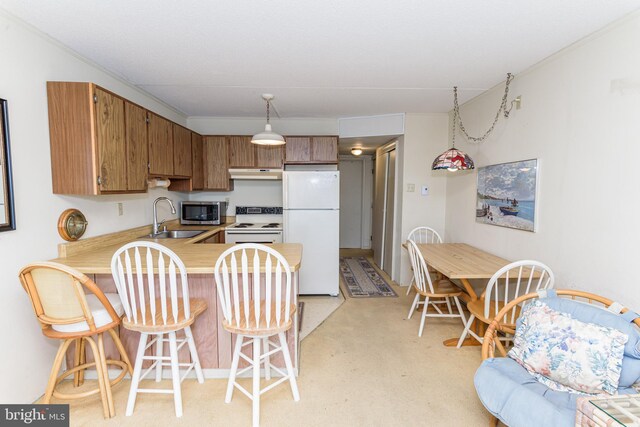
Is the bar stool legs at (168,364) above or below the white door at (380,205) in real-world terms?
below

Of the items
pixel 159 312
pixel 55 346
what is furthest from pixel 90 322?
pixel 55 346

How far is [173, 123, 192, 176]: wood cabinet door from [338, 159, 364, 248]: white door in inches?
142

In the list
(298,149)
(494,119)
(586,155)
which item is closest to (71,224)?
(298,149)

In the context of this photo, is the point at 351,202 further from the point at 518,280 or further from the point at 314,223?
the point at 518,280

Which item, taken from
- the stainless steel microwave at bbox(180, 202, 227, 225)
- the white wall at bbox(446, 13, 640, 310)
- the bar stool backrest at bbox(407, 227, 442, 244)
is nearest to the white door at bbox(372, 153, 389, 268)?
the bar stool backrest at bbox(407, 227, 442, 244)

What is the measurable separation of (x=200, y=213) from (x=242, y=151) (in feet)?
3.20

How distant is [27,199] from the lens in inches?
75.6

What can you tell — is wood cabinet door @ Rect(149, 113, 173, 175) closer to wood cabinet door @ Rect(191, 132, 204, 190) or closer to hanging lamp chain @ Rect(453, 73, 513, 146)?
wood cabinet door @ Rect(191, 132, 204, 190)

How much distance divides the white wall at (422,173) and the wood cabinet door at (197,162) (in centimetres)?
268

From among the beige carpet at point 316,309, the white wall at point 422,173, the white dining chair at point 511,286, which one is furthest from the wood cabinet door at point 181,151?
the white dining chair at point 511,286

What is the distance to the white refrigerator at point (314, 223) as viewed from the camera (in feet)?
12.4

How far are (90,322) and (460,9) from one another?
2.71 metres

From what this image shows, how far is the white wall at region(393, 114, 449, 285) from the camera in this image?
3994 millimetres

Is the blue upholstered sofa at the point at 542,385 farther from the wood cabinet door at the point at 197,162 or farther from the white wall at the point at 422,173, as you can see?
the wood cabinet door at the point at 197,162
